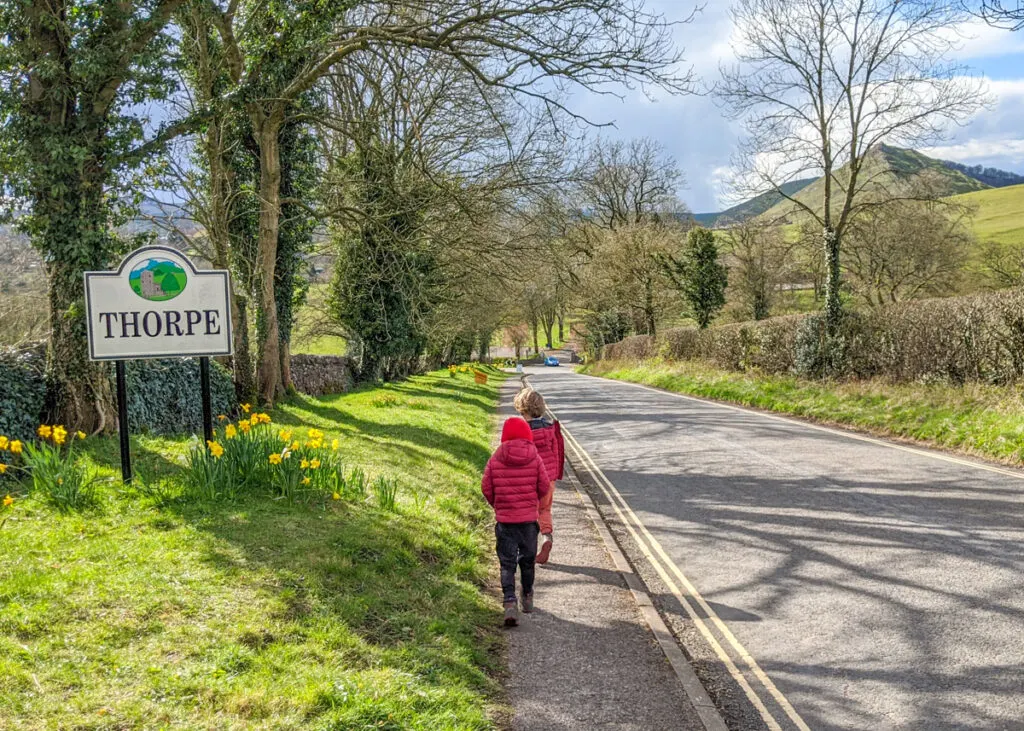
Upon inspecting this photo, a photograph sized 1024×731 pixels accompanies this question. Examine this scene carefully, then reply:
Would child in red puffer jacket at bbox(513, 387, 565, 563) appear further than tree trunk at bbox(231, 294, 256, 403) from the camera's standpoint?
No

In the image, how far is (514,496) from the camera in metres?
5.87

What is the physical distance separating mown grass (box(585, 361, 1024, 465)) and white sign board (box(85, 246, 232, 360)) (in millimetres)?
11353

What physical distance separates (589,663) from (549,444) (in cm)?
272

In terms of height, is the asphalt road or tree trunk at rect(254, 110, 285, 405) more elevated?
tree trunk at rect(254, 110, 285, 405)

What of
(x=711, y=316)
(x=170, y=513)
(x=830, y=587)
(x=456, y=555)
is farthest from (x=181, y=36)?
(x=711, y=316)

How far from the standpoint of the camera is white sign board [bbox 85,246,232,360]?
7.60 metres

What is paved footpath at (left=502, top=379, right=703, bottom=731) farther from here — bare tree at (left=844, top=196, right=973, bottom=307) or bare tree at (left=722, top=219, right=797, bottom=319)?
bare tree at (left=722, top=219, right=797, bottom=319)

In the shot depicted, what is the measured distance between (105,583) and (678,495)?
288 inches

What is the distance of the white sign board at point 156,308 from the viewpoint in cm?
760

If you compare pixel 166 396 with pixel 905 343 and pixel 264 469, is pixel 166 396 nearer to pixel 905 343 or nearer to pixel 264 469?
pixel 264 469

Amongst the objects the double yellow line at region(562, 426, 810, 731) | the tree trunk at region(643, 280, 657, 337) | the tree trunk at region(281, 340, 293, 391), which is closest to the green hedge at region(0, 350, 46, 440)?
the double yellow line at region(562, 426, 810, 731)

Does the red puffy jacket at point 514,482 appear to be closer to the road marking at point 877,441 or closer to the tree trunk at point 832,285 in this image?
the road marking at point 877,441

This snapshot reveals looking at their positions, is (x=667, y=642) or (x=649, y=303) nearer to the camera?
(x=667, y=642)

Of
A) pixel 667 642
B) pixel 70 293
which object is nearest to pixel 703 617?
pixel 667 642
